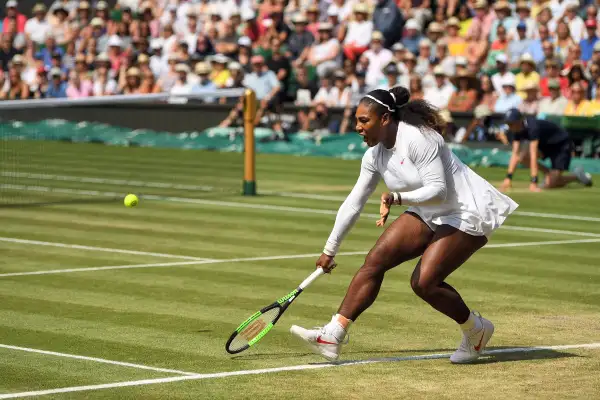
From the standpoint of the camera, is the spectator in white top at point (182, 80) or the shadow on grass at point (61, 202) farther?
the spectator in white top at point (182, 80)

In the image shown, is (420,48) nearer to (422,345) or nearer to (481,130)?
(481,130)

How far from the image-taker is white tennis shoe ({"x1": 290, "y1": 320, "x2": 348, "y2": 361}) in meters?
8.82

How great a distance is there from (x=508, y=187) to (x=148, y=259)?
A: 28.6 ft

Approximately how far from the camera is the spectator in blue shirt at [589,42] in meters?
25.8

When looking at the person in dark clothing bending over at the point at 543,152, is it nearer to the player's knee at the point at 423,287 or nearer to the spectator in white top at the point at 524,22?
the spectator in white top at the point at 524,22

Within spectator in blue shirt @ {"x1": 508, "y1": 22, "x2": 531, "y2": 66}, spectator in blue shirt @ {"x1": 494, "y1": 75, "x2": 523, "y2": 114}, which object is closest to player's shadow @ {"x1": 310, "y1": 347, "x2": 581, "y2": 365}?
spectator in blue shirt @ {"x1": 494, "y1": 75, "x2": 523, "y2": 114}

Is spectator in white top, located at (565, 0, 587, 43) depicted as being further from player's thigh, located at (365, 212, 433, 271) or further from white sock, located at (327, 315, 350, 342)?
white sock, located at (327, 315, 350, 342)

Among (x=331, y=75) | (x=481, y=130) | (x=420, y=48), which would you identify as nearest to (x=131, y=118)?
(x=331, y=75)

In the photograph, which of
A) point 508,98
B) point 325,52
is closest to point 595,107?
point 508,98

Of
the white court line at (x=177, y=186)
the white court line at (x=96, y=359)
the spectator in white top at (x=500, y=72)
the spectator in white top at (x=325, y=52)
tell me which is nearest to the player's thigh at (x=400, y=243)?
the white court line at (x=96, y=359)

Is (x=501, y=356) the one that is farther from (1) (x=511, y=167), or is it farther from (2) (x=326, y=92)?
(2) (x=326, y=92)

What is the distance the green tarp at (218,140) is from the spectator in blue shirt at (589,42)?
8.84 ft

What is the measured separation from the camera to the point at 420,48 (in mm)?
Result: 28188

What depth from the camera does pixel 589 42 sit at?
2594 centimetres
